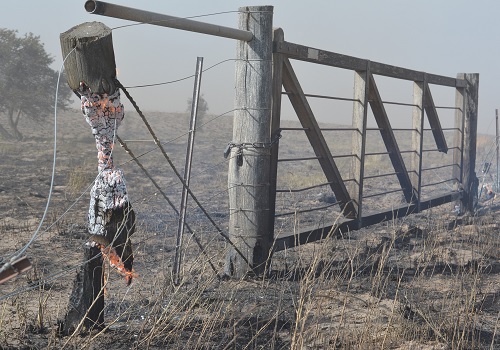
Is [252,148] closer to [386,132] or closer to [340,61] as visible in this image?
[340,61]

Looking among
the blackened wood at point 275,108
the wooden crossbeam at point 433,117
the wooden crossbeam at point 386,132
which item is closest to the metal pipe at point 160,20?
the blackened wood at point 275,108

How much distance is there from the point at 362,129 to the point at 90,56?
4.67 m

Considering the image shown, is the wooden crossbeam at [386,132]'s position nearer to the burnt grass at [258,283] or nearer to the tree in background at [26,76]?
the burnt grass at [258,283]

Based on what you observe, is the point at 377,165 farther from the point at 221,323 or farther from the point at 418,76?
the point at 221,323

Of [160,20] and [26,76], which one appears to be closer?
[160,20]

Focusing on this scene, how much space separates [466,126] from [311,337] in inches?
315

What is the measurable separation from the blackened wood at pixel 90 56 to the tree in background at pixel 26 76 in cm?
2466

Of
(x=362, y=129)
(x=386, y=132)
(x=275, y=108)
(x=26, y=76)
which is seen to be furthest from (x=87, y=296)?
(x=26, y=76)

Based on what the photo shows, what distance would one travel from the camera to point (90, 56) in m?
3.93

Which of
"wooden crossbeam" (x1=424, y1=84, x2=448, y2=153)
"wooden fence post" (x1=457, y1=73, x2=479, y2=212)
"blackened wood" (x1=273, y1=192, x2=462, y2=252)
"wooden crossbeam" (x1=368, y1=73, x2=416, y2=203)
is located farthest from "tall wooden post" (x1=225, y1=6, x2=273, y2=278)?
"wooden fence post" (x1=457, y1=73, x2=479, y2=212)

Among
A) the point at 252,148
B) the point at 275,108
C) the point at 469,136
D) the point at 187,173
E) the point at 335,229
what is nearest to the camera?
the point at 187,173

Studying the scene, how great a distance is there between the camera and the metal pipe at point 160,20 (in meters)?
4.13

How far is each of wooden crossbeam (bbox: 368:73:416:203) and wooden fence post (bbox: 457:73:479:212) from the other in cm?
231

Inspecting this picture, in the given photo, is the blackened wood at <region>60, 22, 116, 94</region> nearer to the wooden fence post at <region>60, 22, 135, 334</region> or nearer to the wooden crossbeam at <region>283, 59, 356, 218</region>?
the wooden fence post at <region>60, 22, 135, 334</region>
